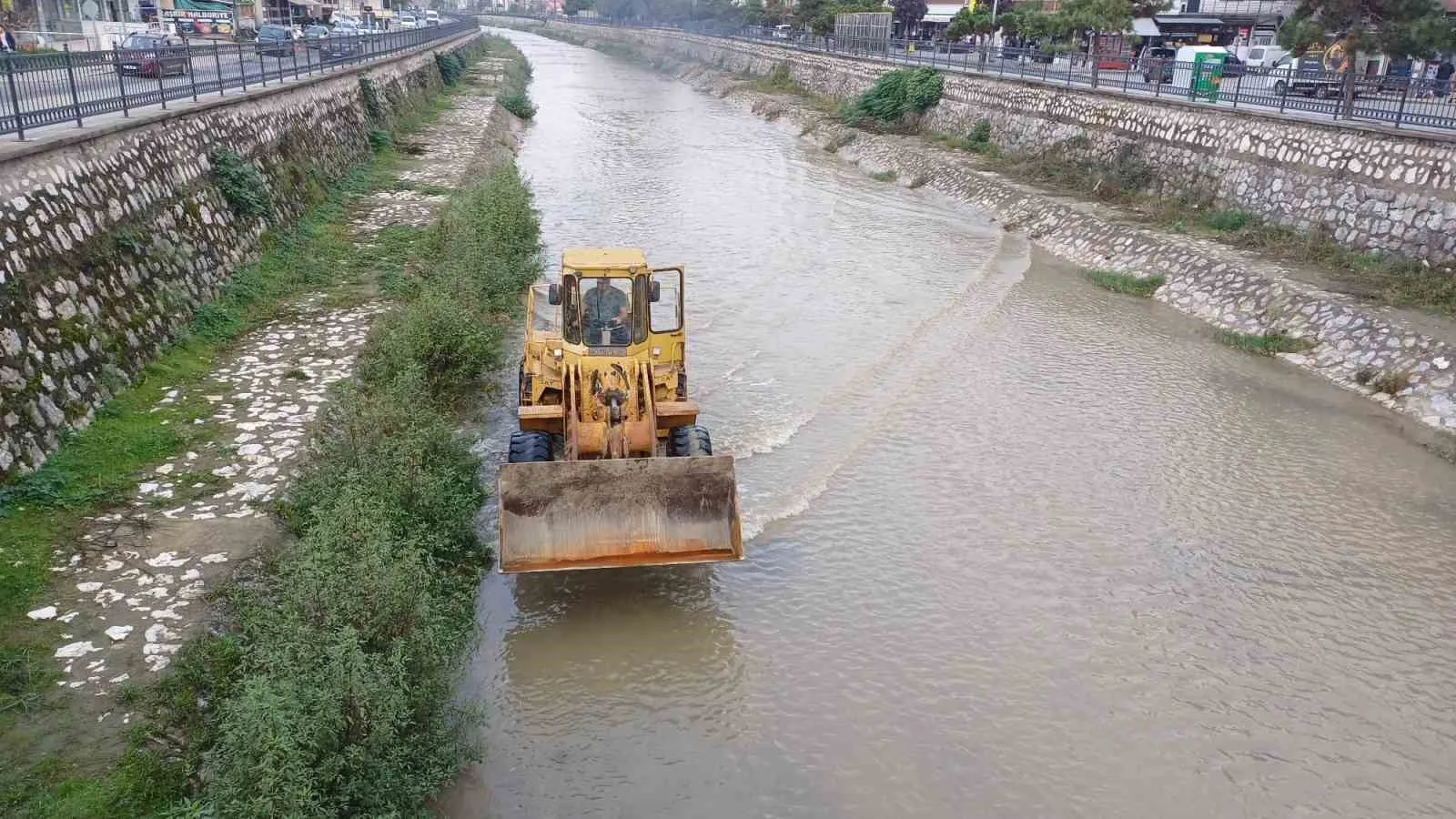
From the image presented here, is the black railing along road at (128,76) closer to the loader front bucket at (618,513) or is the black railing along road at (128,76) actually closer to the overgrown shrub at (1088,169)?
the loader front bucket at (618,513)

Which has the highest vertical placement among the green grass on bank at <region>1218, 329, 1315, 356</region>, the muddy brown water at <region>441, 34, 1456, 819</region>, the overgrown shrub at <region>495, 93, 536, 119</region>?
the overgrown shrub at <region>495, 93, 536, 119</region>

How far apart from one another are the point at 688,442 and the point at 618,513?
1466 mm

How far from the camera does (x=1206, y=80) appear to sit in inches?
893

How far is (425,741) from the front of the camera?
6.30 m

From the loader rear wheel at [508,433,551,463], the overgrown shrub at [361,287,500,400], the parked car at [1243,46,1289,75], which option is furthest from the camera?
the parked car at [1243,46,1289,75]

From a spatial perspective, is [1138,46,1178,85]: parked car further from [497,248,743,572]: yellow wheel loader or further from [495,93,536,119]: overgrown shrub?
[495,93,536,119]: overgrown shrub

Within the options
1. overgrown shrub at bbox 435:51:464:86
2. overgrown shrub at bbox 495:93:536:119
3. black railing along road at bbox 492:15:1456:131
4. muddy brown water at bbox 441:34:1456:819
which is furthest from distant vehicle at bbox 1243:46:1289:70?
overgrown shrub at bbox 435:51:464:86

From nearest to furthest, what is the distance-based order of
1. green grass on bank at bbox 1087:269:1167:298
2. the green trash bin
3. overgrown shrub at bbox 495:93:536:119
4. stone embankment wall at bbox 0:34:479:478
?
1. stone embankment wall at bbox 0:34:479:478
2. green grass on bank at bbox 1087:269:1167:298
3. the green trash bin
4. overgrown shrub at bbox 495:93:536:119

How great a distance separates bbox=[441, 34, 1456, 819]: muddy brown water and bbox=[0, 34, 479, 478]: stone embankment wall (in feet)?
13.3

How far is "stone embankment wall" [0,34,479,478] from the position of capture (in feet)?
27.7

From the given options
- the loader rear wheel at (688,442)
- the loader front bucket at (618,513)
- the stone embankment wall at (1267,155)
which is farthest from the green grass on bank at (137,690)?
the stone embankment wall at (1267,155)

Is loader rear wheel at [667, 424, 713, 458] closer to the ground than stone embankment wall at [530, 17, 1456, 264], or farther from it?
closer to the ground

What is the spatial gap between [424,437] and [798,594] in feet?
12.7

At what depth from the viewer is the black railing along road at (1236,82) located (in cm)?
1759
